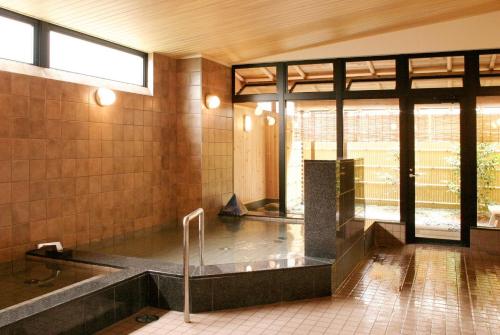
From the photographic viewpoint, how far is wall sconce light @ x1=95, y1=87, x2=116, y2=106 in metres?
5.42

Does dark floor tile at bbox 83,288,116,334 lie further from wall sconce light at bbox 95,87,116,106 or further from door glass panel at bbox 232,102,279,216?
door glass panel at bbox 232,102,279,216

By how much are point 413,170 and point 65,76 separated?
16.0ft

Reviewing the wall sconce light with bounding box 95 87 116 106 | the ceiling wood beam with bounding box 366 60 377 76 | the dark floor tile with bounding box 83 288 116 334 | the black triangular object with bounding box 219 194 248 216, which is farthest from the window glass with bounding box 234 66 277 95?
the dark floor tile with bounding box 83 288 116 334

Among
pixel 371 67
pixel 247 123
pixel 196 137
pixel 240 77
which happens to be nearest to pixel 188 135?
Answer: pixel 196 137

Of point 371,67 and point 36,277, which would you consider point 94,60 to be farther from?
point 371,67

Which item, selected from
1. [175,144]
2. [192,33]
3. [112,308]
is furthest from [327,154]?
[112,308]

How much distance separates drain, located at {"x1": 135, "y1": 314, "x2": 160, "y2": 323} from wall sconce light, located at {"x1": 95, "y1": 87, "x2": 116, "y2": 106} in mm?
2729

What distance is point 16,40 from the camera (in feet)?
15.3

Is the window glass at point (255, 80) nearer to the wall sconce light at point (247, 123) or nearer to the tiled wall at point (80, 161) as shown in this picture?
the wall sconce light at point (247, 123)

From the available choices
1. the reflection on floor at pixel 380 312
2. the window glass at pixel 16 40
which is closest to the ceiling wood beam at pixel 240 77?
the window glass at pixel 16 40

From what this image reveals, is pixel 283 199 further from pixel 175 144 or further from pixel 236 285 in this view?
pixel 236 285

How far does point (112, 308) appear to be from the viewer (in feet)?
12.0

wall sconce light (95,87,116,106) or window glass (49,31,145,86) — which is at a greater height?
window glass (49,31,145,86)

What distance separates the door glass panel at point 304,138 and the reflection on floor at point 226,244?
973 mm
